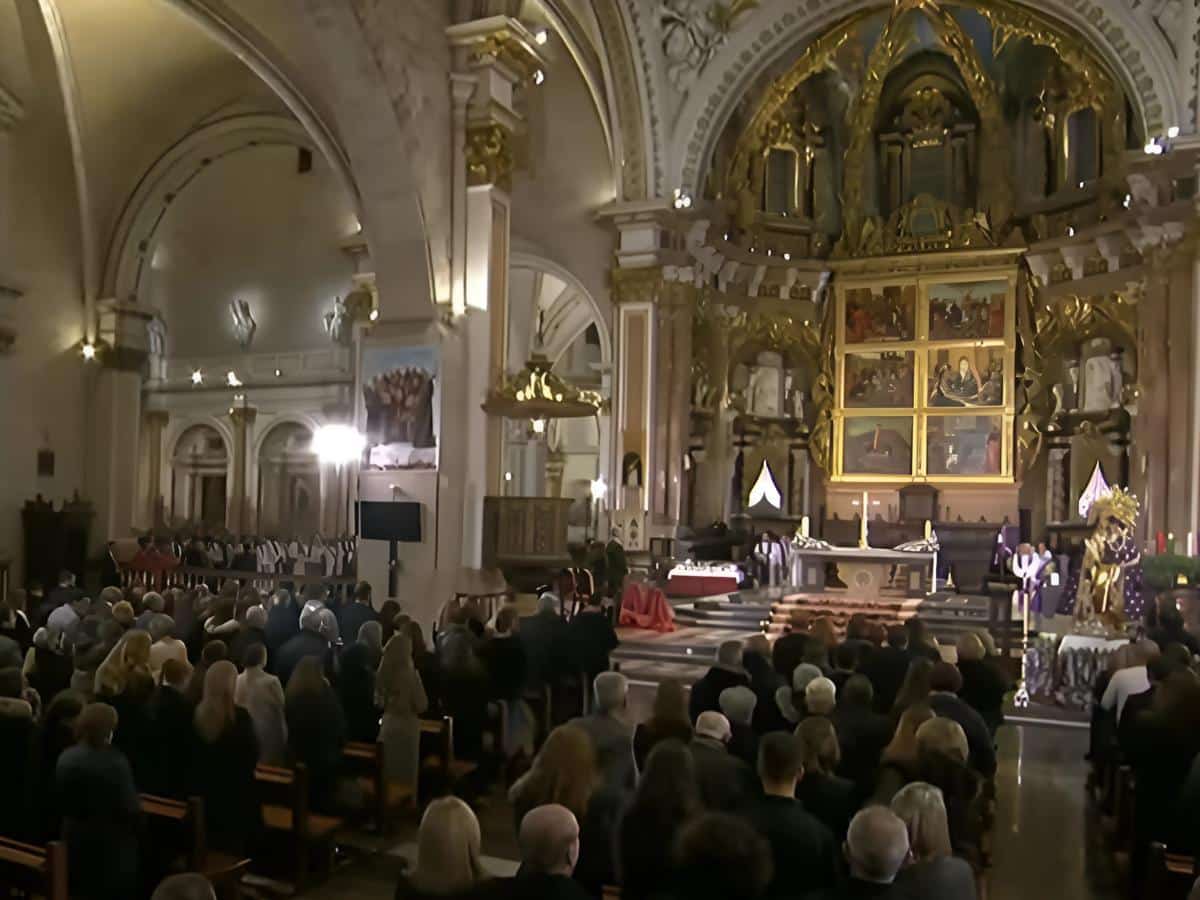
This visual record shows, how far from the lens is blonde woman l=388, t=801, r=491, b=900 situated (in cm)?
302

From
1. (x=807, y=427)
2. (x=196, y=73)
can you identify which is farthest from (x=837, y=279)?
(x=196, y=73)

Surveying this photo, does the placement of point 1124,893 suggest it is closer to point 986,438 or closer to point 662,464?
point 662,464

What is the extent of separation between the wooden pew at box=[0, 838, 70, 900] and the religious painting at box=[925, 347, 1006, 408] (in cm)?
1843

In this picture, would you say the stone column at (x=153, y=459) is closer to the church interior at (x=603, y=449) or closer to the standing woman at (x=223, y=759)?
the church interior at (x=603, y=449)

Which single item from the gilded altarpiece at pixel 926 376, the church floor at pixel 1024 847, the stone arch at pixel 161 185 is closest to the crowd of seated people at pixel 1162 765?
the church floor at pixel 1024 847

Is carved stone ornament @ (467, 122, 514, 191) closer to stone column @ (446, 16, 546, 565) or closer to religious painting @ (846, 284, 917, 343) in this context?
stone column @ (446, 16, 546, 565)

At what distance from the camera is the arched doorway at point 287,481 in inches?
902

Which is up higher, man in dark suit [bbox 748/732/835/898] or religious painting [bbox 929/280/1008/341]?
religious painting [bbox 929/280/1008/341]

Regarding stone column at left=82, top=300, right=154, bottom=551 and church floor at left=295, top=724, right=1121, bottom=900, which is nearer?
church floor at left=295, top=724, right=1121, bottom=900

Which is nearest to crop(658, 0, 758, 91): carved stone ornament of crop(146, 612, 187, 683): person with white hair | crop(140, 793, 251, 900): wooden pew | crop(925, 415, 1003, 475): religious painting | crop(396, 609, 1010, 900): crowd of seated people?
crop(925, 415, 1003, 475): religious painting

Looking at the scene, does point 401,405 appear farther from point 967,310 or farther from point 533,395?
point 967,310

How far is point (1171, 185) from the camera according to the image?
1598cm

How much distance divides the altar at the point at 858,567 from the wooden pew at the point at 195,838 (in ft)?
38.0

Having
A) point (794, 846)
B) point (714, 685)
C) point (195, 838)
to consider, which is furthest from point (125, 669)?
point (794, 846)
